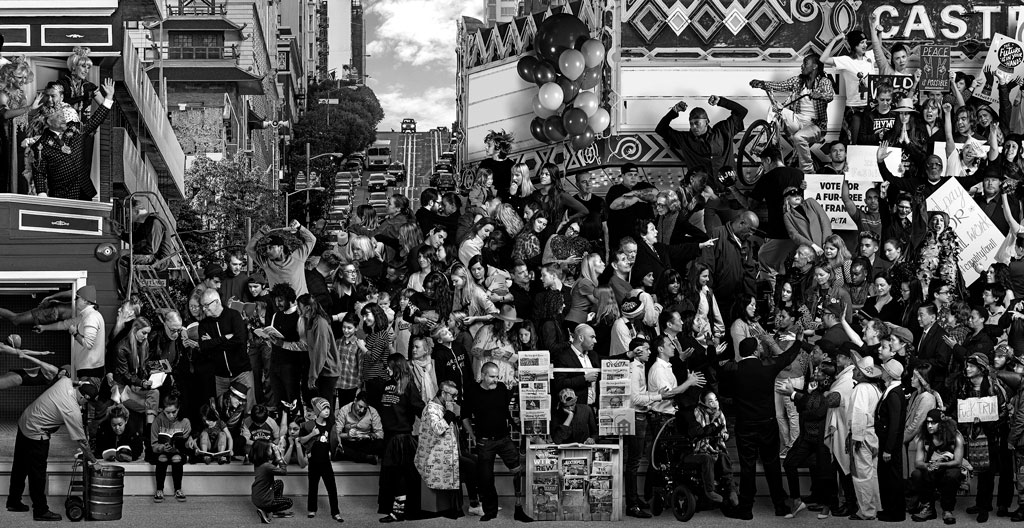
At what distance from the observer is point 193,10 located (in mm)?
69500

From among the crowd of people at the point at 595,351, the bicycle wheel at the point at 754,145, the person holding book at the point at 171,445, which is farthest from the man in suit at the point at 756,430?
the bicycle wheel at the point at 754,145

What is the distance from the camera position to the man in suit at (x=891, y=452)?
1497cm

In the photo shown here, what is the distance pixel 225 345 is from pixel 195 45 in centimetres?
5329

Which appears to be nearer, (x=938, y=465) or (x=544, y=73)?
(x=938, y=465)

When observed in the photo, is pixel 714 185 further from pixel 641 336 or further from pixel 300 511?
pixel 300 511

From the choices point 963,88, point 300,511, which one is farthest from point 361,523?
point 963,88

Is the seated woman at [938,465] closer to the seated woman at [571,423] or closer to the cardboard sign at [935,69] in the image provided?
the seated woman at [571,423]

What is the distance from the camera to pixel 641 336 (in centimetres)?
1591

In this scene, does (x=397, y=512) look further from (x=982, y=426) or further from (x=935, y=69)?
(x=935, y=69)

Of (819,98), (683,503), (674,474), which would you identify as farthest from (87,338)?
(819,98)

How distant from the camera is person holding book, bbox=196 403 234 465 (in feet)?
51.8

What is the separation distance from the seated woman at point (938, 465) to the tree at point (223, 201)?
3506 centimetres

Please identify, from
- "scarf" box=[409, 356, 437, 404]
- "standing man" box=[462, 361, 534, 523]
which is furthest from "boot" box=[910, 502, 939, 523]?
"scarf" box=[409, 356, 437, 404]

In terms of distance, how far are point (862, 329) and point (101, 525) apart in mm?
8266
